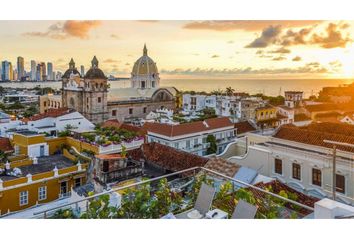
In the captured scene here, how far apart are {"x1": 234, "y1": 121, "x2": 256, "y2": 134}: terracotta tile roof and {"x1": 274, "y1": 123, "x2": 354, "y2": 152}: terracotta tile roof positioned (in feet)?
10.1

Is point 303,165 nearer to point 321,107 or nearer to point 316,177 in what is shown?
point 316,177

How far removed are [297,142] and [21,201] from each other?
138 inches

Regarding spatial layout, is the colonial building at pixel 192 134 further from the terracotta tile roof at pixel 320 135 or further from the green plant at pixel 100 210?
the green plant at pixel 100 210

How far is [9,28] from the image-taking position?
17.2 feet

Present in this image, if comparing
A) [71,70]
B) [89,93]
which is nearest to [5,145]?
[71,70]

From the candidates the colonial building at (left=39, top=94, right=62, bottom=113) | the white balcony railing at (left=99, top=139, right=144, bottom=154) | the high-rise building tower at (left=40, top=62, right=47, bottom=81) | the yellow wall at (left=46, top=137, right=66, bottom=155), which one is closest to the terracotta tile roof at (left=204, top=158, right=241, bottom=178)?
the white balcony railing at (left=99, top=139, right=144, bottom=154)

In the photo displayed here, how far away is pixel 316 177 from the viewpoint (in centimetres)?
425

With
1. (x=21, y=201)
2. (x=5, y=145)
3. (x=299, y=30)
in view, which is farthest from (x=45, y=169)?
(x=299, y=30)

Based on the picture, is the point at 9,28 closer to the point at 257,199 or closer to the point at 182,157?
the point at 182,157

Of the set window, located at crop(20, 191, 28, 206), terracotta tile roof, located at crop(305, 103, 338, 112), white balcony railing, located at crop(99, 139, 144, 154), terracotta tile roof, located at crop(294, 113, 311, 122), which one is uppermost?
terracotta tile roof, located at crop(305, 103, 338, 112)

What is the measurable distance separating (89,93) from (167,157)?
6.03 meters

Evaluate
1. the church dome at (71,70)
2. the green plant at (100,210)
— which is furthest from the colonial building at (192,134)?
the green plant at (100,210)

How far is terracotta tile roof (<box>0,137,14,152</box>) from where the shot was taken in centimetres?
592

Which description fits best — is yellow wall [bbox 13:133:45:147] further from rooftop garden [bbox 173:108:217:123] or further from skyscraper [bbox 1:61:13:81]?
rooftop garden [bbox 173:108:217:123]
